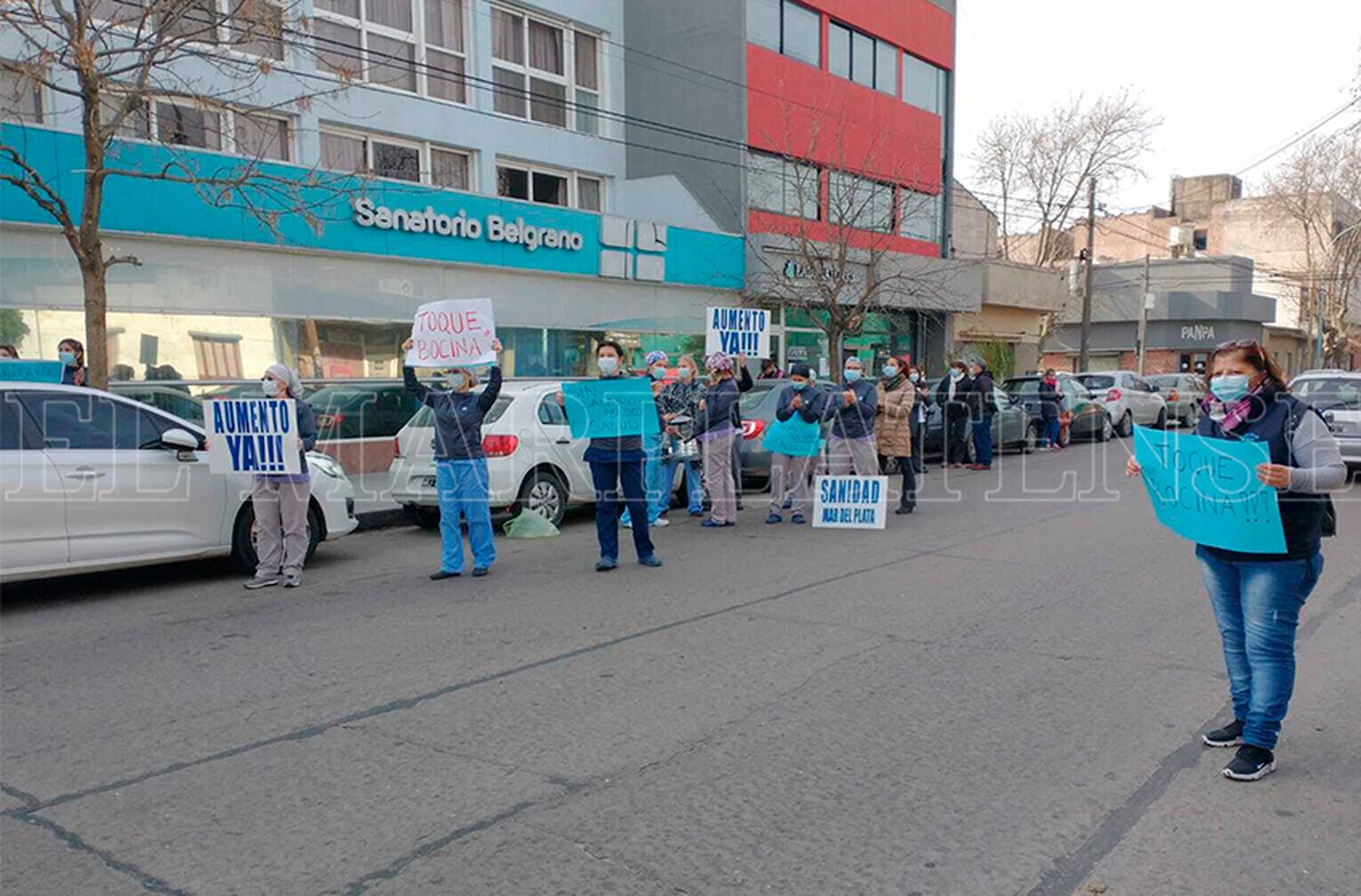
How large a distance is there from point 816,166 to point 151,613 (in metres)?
19.2

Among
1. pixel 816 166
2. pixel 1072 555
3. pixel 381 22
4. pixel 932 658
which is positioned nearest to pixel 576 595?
pixel 932 658

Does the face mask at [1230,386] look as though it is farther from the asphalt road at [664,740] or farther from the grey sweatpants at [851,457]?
the grey sweatpants at [851,457]

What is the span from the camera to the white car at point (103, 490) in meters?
7.31

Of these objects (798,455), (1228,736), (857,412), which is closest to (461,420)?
(798,455)

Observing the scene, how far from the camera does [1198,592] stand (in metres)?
7.54

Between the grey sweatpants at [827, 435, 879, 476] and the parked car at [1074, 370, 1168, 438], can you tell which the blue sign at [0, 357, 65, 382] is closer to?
the grey sweatpants at [827, 435, 879, 476]

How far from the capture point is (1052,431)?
21344mm

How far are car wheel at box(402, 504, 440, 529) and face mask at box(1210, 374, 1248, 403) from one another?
27.6 ft

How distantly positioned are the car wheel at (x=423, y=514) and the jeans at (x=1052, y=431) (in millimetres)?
14281

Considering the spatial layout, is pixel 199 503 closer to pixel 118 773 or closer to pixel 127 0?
pixel 118 773

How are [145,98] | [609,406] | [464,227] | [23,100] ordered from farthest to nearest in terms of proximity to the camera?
[464,227], [23,100], [145,98], [609,406]

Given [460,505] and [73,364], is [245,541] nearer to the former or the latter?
[460,505]

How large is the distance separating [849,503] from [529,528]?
335 cm

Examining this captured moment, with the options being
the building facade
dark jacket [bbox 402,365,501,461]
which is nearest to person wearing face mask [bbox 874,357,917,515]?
dark jacket [bbox 402,365,501,461]
